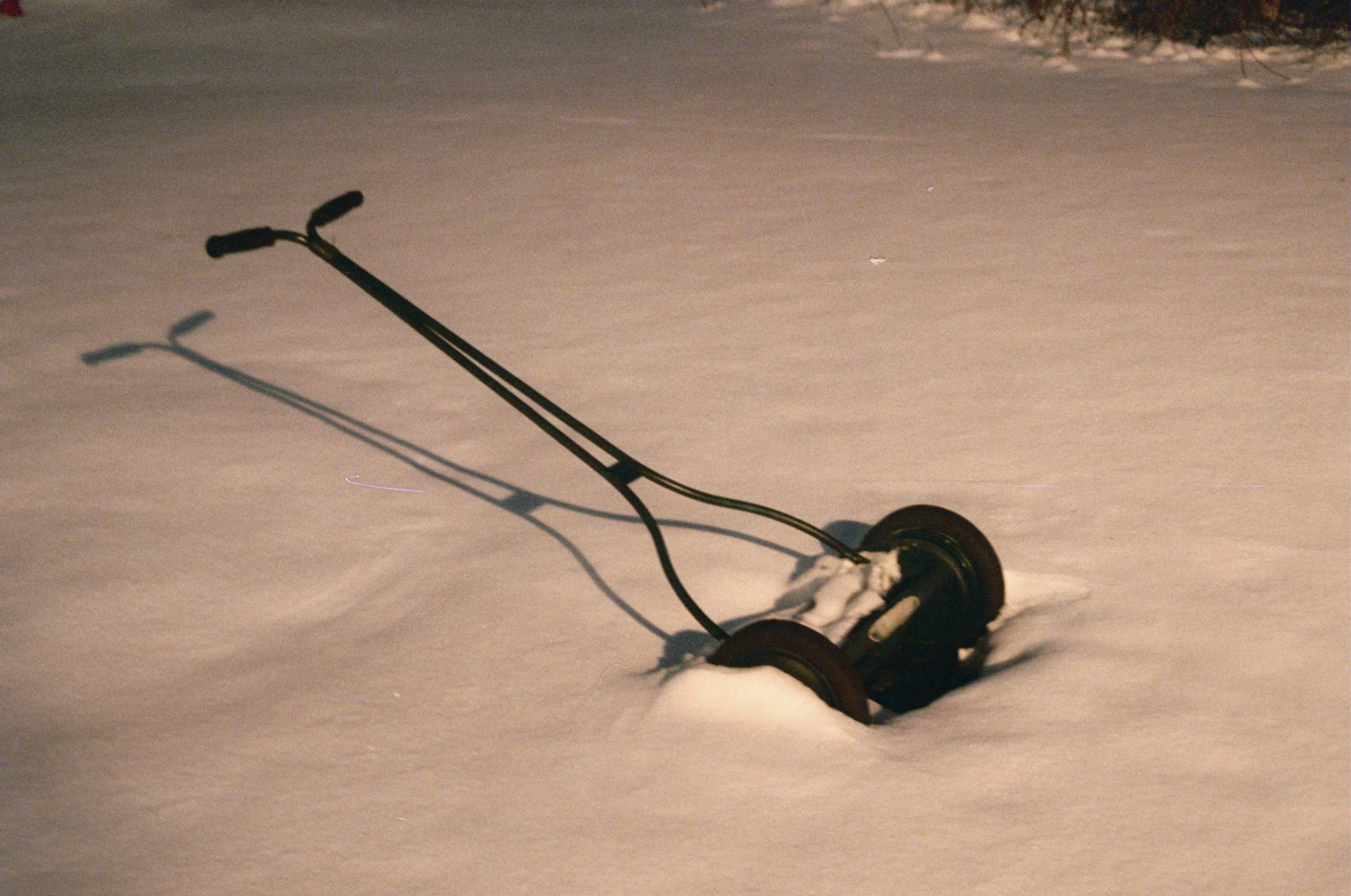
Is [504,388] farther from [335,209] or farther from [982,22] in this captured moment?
[982,22]

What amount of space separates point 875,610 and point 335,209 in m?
1.29

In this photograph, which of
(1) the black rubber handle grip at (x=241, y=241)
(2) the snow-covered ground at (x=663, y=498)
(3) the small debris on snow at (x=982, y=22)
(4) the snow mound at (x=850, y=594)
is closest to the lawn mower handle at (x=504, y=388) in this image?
(1) the black rubber handle grip at (x=241, y=241)

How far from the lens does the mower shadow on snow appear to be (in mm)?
2633

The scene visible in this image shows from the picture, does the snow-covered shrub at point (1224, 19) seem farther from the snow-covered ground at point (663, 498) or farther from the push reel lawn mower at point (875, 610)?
the push reel lawn mower at point (875, 610)

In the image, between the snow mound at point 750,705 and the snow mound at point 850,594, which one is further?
the snow mound at point 850,594

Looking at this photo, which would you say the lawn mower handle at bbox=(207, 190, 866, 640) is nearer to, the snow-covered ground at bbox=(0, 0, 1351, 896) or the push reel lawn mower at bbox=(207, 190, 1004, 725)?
the push reel lawn mower at bbox=(207, 190, 1004, 725)

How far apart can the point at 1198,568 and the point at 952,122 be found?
4360 millimetres

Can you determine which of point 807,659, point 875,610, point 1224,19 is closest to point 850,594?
point 875,610

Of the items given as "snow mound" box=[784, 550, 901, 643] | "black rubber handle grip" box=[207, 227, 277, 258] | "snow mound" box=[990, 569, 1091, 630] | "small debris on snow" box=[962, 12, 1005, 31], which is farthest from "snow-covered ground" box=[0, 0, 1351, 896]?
"small debris on snow" box=[962, 12, 1005, 31]

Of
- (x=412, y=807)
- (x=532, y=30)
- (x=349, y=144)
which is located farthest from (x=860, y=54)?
(x=412, y=807)

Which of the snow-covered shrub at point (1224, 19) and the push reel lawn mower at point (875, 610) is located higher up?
the snow-covered shrub at point (1224, 19)

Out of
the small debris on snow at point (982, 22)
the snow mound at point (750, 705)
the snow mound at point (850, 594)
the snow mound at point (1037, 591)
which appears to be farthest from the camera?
the small debris on snow at point (982, 22)

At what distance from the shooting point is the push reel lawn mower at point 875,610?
2119 mm

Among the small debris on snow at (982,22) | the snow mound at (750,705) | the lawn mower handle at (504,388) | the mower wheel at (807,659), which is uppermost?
the small debris on snow at (982,22)
